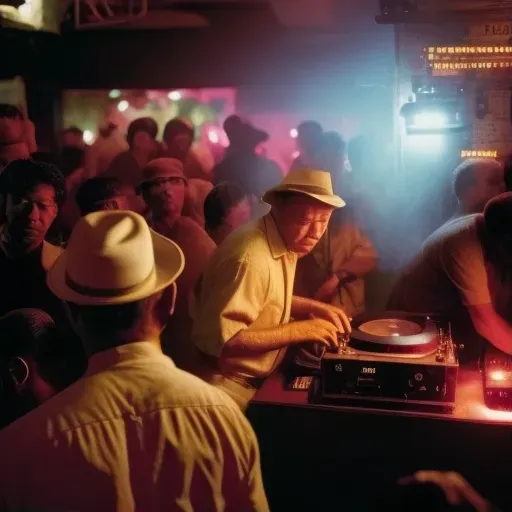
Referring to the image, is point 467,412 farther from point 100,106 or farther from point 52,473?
point 100,106

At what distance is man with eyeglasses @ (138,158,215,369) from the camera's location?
264 centimetres

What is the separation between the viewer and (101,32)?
9.18 feet

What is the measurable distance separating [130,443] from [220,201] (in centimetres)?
146

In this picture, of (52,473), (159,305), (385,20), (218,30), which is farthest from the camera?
(218,30)

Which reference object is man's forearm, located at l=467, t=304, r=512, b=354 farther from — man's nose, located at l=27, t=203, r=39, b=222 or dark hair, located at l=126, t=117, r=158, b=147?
man's nose, located at l=27, t=203, r=39, b=222

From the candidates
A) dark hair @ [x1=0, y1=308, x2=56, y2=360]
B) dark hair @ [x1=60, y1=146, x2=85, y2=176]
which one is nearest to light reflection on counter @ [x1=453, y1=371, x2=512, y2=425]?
dark hair @ [x1=0, y1=308, x2=56, y2=360]

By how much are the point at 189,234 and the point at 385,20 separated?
1.26 meters

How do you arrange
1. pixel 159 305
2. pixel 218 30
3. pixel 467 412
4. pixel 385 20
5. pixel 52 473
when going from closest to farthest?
pixel 52 473 < pixel 159 305 < pixel 467 412 < pixel 385 20 < pixel 218 30

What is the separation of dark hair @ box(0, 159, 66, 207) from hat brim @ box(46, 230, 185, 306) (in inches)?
37.1

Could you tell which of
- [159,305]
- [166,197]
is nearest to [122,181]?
[166,197]

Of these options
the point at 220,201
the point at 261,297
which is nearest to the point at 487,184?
the point at 261,297

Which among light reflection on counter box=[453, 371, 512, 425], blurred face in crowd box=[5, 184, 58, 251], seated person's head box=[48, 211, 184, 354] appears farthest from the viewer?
blurred face in crowd box=[5, 184, 58, 251]

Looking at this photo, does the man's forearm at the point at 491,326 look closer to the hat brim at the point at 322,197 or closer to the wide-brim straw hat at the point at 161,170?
the hat brim at the point at 322,197

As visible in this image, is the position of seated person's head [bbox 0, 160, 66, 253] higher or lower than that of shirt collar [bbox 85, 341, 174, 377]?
higher
